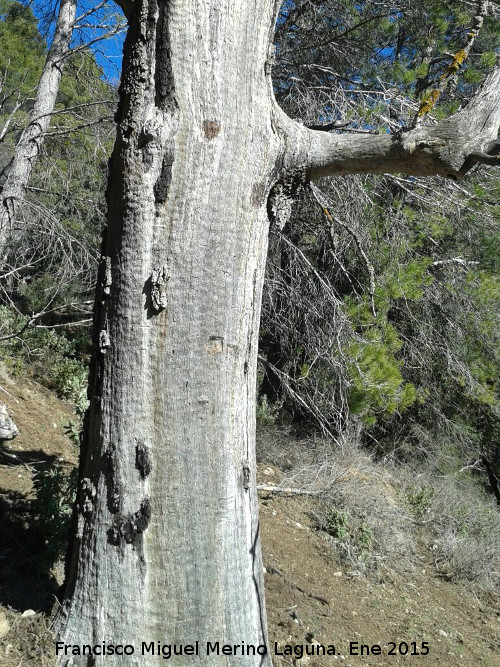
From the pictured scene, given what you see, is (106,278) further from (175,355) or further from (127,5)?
(127,5)

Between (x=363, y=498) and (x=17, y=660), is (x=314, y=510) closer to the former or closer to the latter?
(x=363, y=498)

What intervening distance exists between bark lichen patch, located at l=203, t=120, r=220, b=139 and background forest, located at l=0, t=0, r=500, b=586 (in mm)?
3977

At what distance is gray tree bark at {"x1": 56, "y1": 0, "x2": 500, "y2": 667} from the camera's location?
2549mm

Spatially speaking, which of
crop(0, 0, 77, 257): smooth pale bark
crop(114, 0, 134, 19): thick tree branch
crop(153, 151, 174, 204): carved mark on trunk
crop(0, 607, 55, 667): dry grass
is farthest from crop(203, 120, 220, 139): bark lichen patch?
crop(0, 0, 77, 257): smooth pale bark

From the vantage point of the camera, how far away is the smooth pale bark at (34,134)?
6.61m

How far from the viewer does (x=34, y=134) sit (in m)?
6.88

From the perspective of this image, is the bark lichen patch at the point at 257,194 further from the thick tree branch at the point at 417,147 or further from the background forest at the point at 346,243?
the background forest at the point at 346,243

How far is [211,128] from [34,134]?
16.2 ft

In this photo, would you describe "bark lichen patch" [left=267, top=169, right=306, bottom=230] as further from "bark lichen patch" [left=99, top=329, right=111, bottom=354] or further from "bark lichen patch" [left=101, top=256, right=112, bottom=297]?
"bark lichen patch" [left=99, top=329, right=111, bottom=354]

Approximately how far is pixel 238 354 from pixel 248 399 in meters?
0.20

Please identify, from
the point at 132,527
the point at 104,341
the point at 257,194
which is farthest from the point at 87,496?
the point at 257,194

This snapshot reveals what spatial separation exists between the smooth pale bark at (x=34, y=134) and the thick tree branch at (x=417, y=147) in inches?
170

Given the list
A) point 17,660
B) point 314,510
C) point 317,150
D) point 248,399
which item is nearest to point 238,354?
point 248,399

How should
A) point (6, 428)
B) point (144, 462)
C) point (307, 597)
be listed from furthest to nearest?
1. point (6, 428)
2. point (307, 597)
3. point (144, 462)
